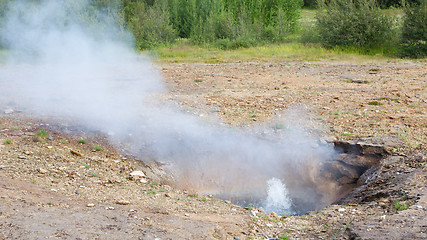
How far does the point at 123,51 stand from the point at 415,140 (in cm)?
1075

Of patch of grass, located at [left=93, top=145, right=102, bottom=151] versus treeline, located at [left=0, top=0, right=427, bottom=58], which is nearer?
patch of grass, located at [left=93, top=145, right=102, bottom=151]

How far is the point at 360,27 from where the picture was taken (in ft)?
50.4

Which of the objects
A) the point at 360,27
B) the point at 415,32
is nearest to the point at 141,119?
the point at 360,27

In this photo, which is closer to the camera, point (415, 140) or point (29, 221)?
point (29, 221)

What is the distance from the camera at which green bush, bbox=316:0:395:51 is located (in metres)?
15.3

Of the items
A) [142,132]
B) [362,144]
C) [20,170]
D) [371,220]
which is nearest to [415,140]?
[362,144]

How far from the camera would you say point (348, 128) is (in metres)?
6.71

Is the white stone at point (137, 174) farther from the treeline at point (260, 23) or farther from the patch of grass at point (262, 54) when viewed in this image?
the patch of grass at point (262, 54)

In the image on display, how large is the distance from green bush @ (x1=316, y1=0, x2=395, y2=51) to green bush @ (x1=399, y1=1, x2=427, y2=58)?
740 mm

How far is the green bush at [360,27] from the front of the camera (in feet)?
50.1

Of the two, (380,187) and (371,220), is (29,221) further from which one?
(380,187)

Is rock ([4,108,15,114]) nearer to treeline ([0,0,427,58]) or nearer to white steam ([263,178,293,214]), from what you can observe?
treeline ([0,0,427,58])

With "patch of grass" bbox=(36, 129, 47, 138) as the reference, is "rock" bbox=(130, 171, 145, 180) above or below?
below

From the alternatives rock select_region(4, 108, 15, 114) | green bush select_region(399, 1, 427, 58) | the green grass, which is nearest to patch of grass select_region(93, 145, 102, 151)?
rock select_region(4, 108, 15, 114)
